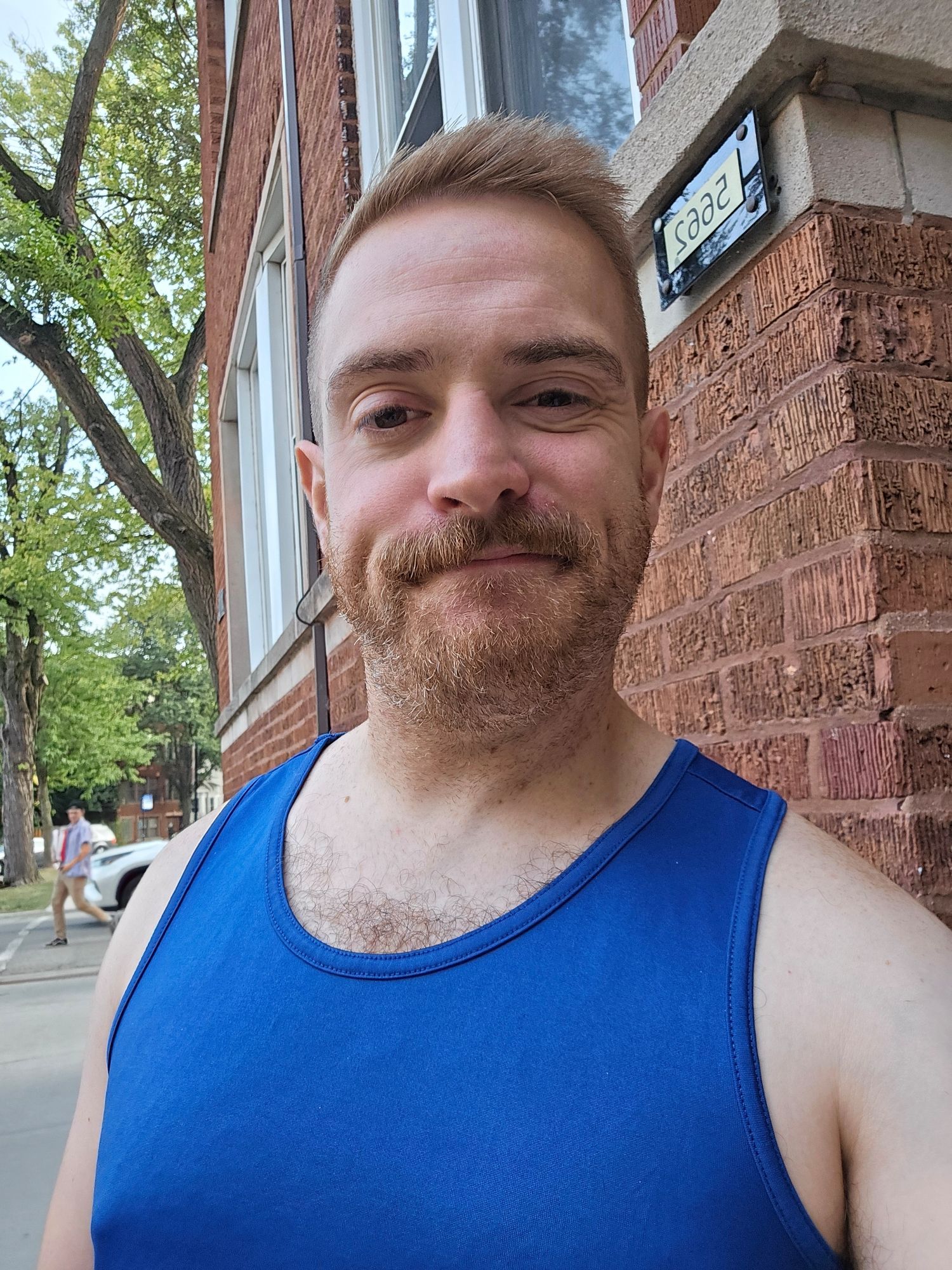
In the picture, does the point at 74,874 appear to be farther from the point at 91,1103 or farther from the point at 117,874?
the point at 91,1103

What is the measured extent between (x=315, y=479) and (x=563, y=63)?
5.66 feet

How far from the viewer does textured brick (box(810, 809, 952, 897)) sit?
1.37 m

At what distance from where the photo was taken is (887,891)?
110 cm

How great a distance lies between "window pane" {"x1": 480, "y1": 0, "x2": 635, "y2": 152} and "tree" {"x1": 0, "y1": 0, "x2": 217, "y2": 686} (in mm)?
7942

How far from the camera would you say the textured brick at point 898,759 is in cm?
140

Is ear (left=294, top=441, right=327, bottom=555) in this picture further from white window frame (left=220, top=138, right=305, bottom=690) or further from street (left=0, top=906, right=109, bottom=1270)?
white window frame (left=220, top=138, right=305, bottom=690)

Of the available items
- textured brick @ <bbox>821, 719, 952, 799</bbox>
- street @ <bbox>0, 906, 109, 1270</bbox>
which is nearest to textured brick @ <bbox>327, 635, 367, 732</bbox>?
street @ <bbox>0, 906, 109, 1270</bbox>

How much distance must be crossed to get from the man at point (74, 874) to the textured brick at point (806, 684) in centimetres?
1222

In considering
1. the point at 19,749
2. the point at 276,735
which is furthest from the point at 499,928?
the point at 19,749

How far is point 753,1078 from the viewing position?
97cm

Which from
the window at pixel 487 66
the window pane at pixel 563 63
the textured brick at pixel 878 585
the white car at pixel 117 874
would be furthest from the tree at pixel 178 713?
the textured brick at pixel 878 585

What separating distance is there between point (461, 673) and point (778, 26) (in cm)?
109

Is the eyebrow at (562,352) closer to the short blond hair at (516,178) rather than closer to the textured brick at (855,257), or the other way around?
the short blond hair at (516,178)

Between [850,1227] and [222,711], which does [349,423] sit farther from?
[222,711]
